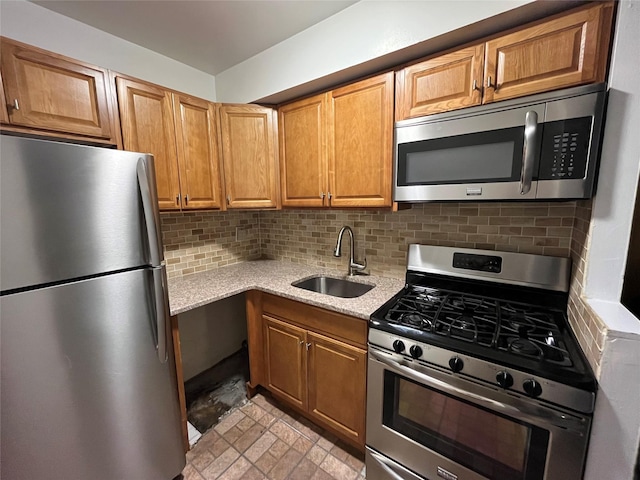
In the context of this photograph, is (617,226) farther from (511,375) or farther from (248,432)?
(248,432)

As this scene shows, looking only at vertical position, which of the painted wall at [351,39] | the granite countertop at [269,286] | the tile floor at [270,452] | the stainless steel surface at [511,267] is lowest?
the tile floor at [270,452]

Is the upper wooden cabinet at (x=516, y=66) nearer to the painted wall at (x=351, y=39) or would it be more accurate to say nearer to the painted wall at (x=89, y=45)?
the painted wall at (x=351, y=39)

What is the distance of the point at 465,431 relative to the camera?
1.10m

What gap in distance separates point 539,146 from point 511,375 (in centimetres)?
90

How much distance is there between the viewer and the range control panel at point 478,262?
1.46 m

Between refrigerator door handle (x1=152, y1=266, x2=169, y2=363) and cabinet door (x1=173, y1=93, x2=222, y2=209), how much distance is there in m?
0.68

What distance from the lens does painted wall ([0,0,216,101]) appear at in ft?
4.22

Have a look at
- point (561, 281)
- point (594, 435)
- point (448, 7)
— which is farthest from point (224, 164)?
Result: point (594, 435)

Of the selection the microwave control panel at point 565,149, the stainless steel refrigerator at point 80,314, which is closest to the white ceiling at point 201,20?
the stainless steel refrigerator at point 80,314

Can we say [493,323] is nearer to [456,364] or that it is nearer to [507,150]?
[456,364]

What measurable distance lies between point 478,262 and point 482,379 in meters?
0.71

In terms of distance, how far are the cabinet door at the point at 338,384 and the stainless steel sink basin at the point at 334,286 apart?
517mm

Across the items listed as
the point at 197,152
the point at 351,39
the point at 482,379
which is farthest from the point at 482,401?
the point at 197,152

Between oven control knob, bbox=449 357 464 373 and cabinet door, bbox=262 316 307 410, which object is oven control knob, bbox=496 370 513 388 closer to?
oven control knob, bbox=449 357 464 373
